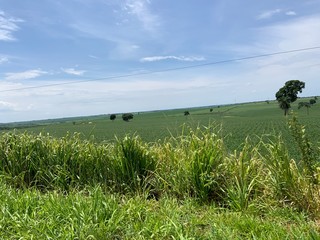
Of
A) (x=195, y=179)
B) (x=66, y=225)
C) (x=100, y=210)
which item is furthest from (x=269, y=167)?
(x=66, y=225)

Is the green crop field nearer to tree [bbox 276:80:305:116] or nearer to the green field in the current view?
the green field

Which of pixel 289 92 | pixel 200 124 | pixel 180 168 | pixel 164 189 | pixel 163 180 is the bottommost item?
pixel 164 189

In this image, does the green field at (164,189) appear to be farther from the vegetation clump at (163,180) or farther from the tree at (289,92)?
the tree at (289,92)

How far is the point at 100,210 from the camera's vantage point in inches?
140

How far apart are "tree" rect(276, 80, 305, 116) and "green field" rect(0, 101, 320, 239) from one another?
6025 cm

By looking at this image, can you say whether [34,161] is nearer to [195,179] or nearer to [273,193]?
[195,179]

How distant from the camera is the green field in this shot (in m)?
3.25

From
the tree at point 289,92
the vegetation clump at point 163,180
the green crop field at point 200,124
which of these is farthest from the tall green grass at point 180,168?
the tree at point 289,92

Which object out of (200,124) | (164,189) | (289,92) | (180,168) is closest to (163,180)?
(164,189)

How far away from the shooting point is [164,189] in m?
4.88

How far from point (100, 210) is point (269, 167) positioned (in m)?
2.37

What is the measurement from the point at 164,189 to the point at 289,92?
6335 centimetres

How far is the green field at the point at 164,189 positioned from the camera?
3.25m

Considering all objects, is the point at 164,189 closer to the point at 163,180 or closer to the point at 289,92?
the point at 163,180
